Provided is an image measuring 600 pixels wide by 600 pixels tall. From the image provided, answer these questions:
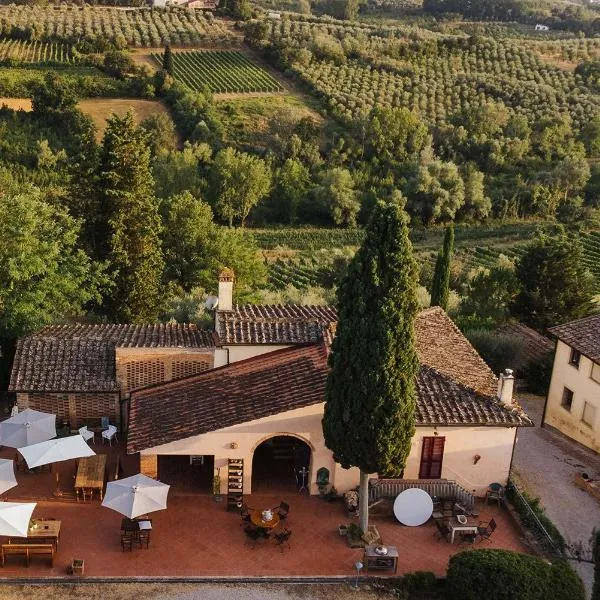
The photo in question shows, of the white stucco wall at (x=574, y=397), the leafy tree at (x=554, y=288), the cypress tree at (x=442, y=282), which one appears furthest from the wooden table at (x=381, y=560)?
the leafy tree at (x=554, y=288)

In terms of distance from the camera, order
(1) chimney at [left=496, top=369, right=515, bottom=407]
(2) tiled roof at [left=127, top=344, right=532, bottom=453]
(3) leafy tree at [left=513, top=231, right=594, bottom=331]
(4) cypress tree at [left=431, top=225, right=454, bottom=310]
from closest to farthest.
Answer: (2) tiled roof at [left=127, top=344, right=532, bottom=453] < (1) chimney at [left=496, top=369, right=515, bottom=407] < (4) cypress tree at [left=431, top=225, right=454, bottom=310] < (3) leafy tree at [left=513, top=231, right=594, bottom=331]

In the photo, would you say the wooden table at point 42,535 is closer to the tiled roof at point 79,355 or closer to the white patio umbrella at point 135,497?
the white patio umbrella at point 135,497

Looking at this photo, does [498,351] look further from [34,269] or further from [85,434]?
[34,269]

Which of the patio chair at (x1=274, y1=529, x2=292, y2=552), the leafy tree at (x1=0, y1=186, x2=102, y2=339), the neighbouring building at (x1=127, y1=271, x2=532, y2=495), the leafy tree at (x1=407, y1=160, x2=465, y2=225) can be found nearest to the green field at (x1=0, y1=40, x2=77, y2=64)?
the leafy tree at (x1=407, y1=160, x2=465, y2=225)

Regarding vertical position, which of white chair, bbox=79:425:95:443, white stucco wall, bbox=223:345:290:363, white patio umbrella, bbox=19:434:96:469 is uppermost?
white stucco wall, bbox=223:345:290:363

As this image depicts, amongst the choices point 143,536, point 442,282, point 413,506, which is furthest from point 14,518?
point 442,282

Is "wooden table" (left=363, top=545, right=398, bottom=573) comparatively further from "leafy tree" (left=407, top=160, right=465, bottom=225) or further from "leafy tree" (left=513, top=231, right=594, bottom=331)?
"leafy tree" (left=407, top=160, right=465, bottom=225)
